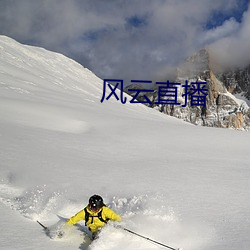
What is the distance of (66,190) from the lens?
7355 millimetres

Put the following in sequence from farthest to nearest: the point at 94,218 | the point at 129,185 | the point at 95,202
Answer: the point at 129,185
the point at 94,218
the point at 95,202

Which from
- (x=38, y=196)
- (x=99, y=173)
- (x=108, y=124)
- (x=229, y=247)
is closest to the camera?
(x=229, y=247)

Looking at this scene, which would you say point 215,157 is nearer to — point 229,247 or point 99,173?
point 99,173

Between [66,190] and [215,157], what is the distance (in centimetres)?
610

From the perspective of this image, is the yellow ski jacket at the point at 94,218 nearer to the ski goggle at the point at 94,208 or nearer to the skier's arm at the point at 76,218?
the skier's arm at the point at 76,218

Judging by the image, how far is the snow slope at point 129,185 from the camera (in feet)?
17.4

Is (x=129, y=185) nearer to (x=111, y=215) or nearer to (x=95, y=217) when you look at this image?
(x=111, y=215)

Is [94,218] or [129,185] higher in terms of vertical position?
[129,185]

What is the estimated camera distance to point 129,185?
7.79 m

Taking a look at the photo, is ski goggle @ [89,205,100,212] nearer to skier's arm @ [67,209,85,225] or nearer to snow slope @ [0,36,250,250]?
skier's arm @ [67,209,85,225]

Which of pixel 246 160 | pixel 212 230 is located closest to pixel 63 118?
pixel 246 160

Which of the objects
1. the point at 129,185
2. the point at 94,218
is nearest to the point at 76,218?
the point at 94,218

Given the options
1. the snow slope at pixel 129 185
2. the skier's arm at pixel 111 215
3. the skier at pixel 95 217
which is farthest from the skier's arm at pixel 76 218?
the skier's arm at pixel 111 215

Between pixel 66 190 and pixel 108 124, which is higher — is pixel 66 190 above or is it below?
below
